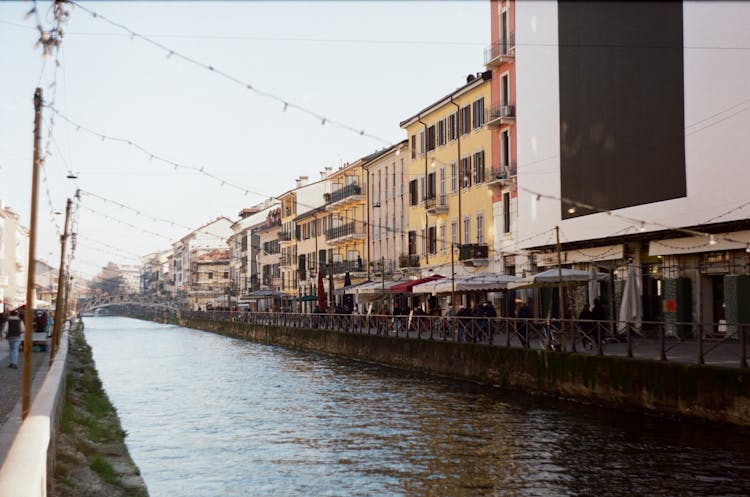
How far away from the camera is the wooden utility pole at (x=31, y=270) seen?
1152 cm

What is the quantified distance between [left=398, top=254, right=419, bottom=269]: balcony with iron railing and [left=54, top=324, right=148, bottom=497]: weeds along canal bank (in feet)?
108

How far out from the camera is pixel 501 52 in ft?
139

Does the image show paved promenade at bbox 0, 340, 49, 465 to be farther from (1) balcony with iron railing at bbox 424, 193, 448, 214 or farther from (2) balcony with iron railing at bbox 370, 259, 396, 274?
(2) balcony with iron railing at bbox 370, 259, 396, 274

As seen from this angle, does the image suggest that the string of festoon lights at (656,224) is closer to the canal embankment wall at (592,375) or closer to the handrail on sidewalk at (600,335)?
the handrail on sidewalk at (600,335)

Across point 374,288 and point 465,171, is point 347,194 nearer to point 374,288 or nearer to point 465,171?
point 465,171

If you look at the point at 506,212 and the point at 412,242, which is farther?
the point at 412,242

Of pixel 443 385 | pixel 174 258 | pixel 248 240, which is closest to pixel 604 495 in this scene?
pixel 443 385

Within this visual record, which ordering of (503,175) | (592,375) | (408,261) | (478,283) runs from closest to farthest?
(592,375), (478,283), (503,175), (408,261)

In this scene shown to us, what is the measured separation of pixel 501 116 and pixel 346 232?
31.9 meters

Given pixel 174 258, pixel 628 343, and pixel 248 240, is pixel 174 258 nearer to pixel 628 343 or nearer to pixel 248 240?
pixel 248 240

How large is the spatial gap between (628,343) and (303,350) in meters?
31.6

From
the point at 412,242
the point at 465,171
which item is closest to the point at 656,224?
the point at 465,171

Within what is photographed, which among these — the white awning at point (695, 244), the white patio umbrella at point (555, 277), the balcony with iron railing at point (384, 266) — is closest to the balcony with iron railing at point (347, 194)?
the balcony with iron railing at point (384, 266)

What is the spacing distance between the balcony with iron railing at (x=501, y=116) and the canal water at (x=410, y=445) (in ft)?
56.7
